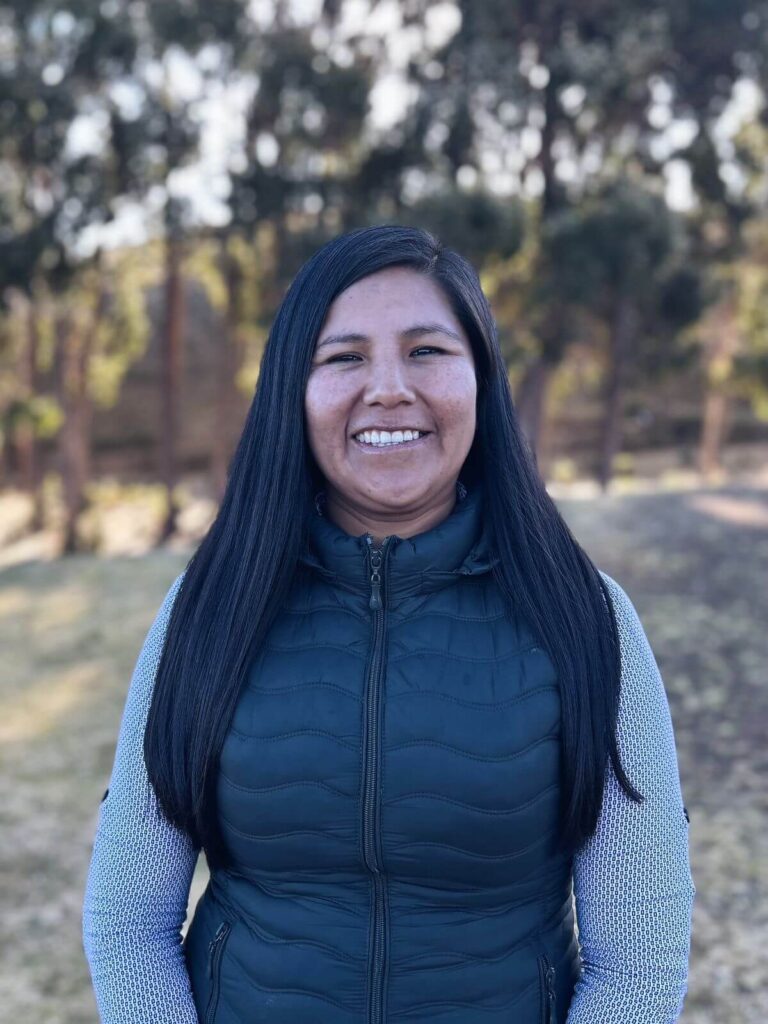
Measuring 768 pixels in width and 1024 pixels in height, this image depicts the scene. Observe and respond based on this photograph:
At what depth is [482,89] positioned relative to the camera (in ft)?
52.7

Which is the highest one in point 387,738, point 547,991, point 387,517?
point 387,517

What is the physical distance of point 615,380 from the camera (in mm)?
17938

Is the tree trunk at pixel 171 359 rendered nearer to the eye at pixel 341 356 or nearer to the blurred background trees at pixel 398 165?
the blurred background trees at pixel 398 165

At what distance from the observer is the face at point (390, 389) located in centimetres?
180

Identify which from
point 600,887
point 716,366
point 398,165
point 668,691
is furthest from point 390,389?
point 716,366

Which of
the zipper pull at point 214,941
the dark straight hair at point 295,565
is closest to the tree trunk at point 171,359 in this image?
the dark straight hair at point 295,565

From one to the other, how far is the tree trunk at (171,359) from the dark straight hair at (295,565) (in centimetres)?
1592

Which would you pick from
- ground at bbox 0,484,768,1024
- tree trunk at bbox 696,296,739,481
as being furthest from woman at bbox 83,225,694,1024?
tree trunk at bbox 696,296,739,481

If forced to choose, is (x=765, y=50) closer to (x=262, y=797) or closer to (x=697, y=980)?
(x=697, y=980)

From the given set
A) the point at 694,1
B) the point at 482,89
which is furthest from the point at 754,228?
the point at 482,89

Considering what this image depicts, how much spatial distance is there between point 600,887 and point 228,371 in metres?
17.3

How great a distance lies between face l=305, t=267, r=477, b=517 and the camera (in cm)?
180

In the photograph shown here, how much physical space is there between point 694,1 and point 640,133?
2.28 metres

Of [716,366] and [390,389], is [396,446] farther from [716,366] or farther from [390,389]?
[716,366]
